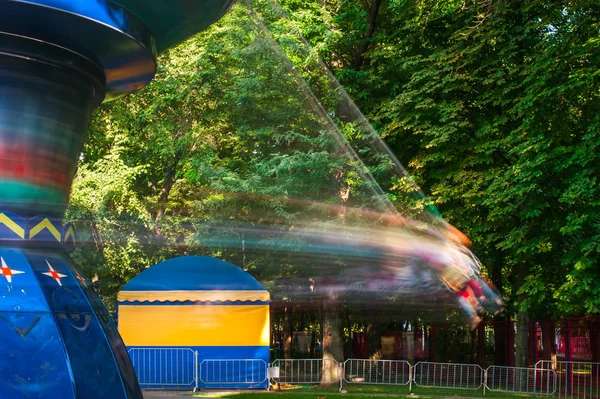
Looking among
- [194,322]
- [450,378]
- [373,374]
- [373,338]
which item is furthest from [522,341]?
[373,338]

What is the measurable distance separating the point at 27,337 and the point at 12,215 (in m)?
0.98

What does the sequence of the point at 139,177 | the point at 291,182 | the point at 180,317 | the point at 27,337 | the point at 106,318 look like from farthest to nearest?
the point at 139,177 < the point at 291,182 < the point at 180,317 < the point at 106,318 < the point at 27,337

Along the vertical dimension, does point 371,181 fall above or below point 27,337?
above

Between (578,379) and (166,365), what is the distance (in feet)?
33.2

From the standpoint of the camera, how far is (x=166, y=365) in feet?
53.1

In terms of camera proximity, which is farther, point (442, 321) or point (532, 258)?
point (442, 321)

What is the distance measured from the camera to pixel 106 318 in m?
5.88

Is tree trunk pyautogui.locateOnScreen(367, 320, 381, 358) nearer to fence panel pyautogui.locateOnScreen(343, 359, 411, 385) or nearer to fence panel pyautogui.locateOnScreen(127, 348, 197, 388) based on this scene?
fence panel pyautogui.locateOnScreen(343, 359, 411, 385)

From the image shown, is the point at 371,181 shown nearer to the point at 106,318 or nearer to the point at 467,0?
the point at 467,0

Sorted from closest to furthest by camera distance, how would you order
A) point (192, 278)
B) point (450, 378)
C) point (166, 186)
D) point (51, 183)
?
point (51, 183) → point (192, 278) → point (450, 378) → point (166, 186)

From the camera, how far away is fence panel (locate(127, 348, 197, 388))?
16.1 m

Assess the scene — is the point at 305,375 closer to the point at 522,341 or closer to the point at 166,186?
the point at 522,341

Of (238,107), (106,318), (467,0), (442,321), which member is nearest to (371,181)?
(238,107)

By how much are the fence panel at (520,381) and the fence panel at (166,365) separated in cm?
709
